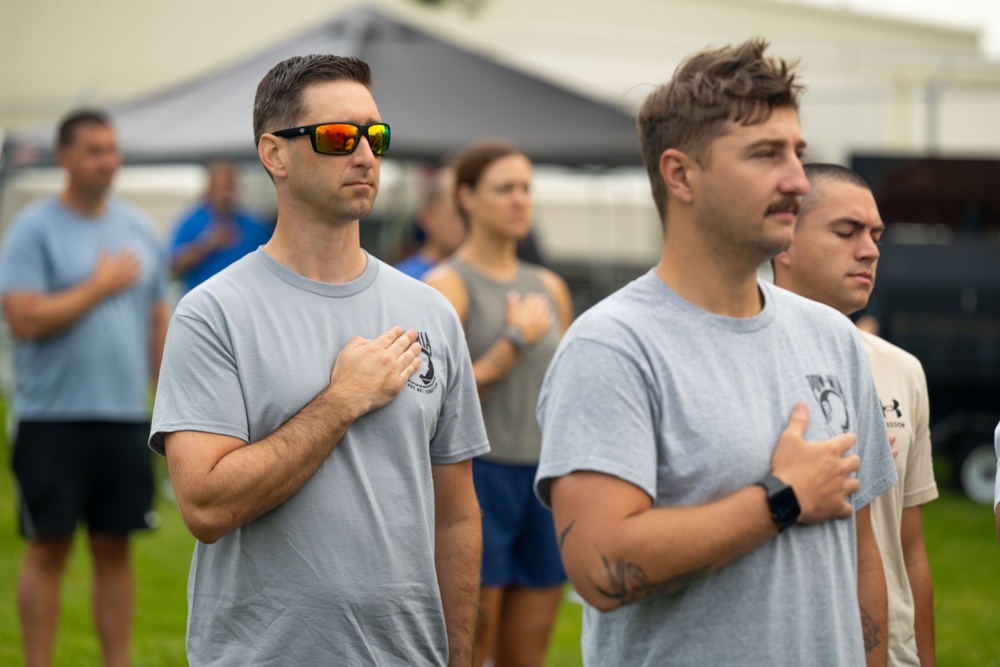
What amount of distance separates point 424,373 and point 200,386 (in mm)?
515

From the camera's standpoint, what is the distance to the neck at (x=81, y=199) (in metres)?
5.53

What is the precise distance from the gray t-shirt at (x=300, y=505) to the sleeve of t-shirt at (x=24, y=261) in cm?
294

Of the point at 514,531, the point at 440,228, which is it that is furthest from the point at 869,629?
the point at 440,228

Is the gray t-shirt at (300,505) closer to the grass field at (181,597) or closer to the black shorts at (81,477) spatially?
the black shorts at (81,477)

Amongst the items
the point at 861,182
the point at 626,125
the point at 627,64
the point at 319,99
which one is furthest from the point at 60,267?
the point at 627,64

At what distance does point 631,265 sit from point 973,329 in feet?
19.6

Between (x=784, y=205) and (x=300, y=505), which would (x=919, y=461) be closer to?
(x=784, y=205)

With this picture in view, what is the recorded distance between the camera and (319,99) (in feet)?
9.02

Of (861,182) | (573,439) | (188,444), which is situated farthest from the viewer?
(861,182)

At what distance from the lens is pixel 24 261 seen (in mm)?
5344

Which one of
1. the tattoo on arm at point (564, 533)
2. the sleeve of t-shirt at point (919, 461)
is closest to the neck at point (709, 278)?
the tattoo on arm at point (564, 533)

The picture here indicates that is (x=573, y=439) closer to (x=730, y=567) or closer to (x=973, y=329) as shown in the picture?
(x=730, y=567)

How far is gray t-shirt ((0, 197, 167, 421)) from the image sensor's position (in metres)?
5.30

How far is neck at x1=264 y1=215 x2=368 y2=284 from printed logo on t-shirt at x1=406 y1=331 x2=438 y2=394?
0.22 meters
